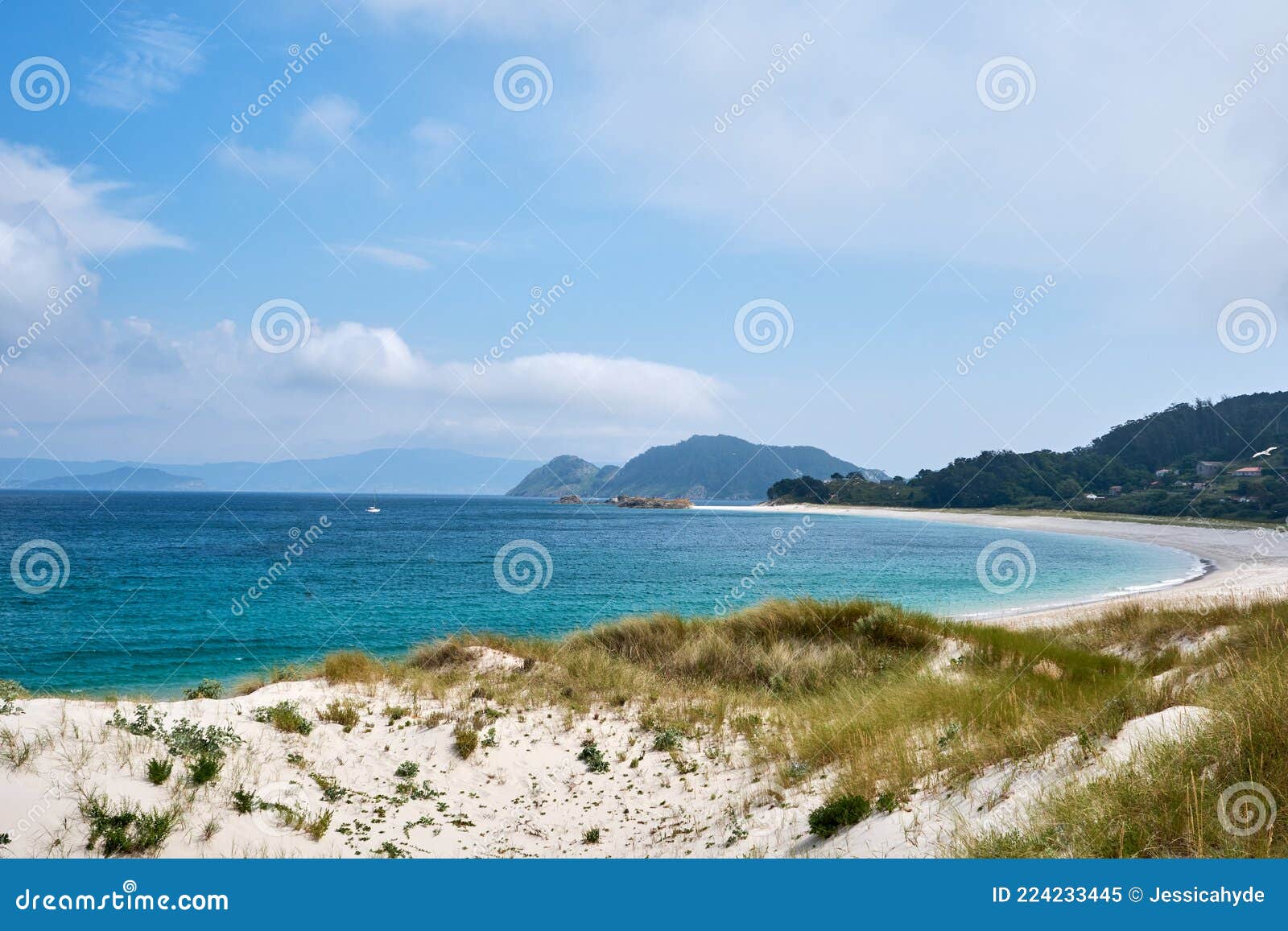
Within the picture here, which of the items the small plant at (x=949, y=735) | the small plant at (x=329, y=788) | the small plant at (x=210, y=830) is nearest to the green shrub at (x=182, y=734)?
the small plant at (x=329, y=788)

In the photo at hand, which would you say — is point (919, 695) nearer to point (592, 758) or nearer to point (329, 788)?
point (592, 758)

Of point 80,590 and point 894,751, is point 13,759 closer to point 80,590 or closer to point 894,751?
point 894,751

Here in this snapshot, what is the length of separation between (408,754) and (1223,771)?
30.6 ft

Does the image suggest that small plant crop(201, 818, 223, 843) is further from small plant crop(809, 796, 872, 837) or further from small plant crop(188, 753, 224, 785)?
small plant crop(809, 796, 872, 837)

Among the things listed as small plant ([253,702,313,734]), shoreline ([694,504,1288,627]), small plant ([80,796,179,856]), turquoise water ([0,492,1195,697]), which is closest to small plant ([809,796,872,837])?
small plant ([80,796,179,856])

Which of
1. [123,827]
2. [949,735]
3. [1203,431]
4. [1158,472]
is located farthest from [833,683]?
[1203,431]

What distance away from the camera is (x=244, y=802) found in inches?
282

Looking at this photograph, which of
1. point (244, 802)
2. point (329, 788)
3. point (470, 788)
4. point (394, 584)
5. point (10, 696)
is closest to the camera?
point (244, 802)

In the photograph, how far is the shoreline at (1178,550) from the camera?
2353cm

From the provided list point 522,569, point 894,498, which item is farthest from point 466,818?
point 894,498

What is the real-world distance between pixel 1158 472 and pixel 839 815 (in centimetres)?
12305

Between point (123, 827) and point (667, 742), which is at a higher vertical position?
point (123, 827)

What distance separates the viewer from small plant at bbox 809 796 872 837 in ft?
21.9

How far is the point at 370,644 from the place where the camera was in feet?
78.8
